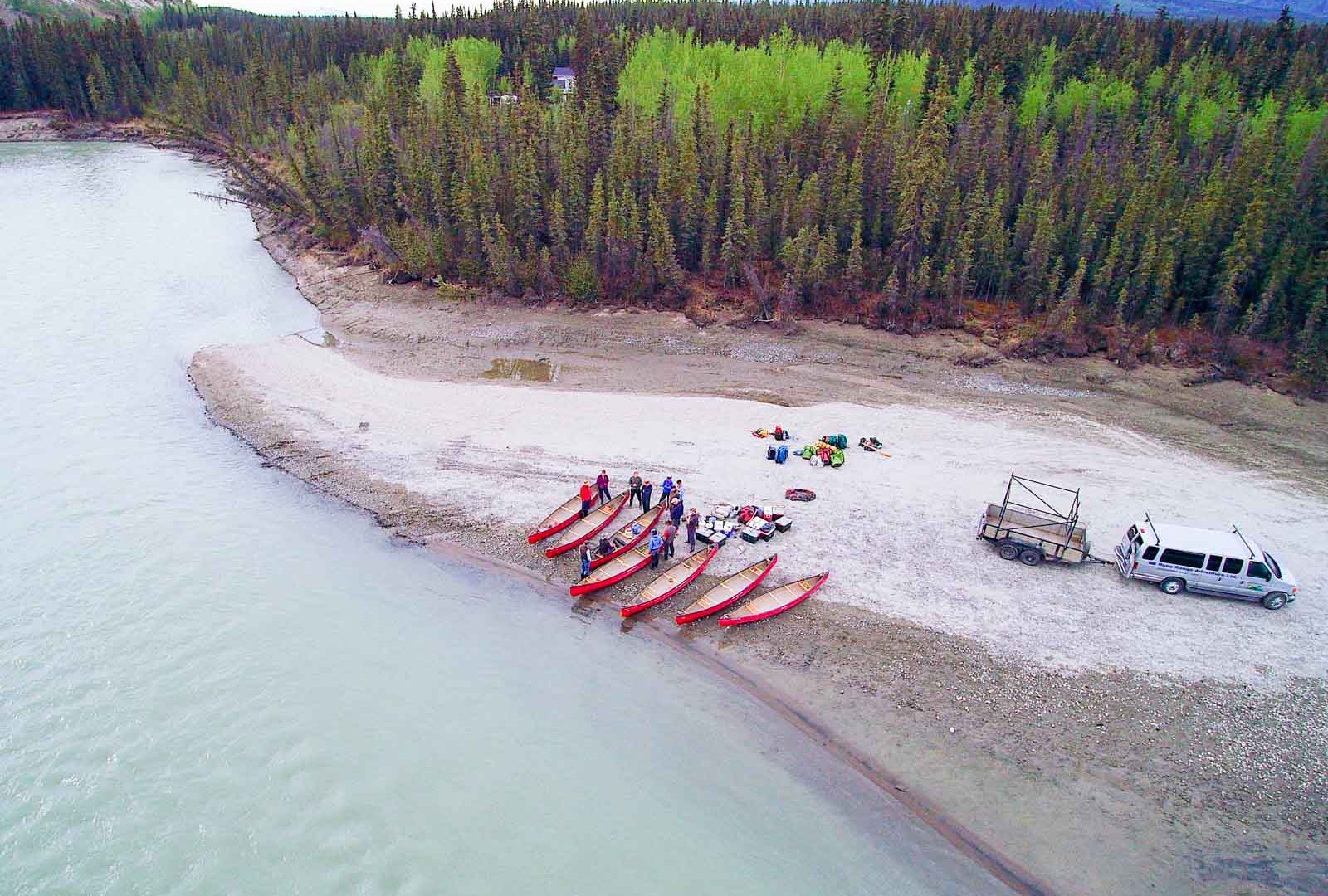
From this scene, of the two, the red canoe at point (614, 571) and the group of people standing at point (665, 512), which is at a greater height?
the group of people standing at point (665, 512)

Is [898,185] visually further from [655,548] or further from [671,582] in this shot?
[671,582]

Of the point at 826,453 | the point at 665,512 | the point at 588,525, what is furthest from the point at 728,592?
the point at 826,453

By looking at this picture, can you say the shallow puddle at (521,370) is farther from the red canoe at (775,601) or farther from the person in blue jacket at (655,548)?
the red canoe at (775,601)

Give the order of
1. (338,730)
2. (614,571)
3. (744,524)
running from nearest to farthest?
(338,730) < (614,571) < (744,524)

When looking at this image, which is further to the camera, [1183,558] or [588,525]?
[588,525]

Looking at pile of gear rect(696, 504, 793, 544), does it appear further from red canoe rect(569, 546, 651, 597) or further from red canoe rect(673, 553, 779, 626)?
red canoe rect(569, 546, 651, 597)

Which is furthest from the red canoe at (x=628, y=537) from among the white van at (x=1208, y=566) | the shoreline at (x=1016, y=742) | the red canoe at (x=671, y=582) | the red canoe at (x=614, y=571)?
the white van at (x=1208, y=566)
